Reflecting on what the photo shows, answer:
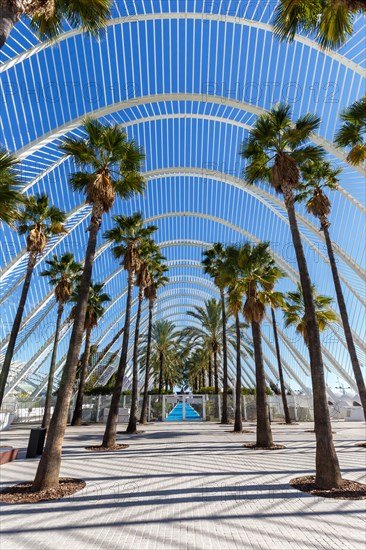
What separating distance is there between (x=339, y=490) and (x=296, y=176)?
8683 millimetres

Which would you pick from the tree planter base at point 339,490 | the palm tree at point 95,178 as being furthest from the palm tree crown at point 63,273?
the tree planter base at point 339,490

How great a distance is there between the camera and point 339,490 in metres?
7.80

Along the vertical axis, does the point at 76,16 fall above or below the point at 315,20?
above

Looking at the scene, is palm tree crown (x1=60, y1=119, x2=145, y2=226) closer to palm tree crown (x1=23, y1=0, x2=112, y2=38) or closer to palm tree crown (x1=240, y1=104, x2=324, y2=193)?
palm tree crown (x1=23, y1=0, x2=112, y2=38)

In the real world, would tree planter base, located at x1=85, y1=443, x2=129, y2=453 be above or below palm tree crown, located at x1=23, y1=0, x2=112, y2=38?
below

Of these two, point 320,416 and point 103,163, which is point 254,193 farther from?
point 320,416

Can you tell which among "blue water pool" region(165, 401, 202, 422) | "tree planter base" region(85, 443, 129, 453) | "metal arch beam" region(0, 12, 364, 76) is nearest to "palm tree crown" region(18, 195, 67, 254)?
"metal arch beam" region(0, 12, 364, 76)

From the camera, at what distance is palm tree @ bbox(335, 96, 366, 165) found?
12180 mm

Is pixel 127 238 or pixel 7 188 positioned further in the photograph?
pixel 127 238

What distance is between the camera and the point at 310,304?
369 inches

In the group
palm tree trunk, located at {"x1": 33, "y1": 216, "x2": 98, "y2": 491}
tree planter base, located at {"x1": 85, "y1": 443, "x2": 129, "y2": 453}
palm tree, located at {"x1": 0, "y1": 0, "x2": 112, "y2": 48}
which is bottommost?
tree planter base, located at {"x1": 85, "y1": 443, "x2": 129, "y2": 453}

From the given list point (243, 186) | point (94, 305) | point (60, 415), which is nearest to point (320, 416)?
point (60, 415)

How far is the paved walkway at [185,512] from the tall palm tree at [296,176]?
1.14 meters

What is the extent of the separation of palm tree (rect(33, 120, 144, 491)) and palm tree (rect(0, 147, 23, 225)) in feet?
6.70
